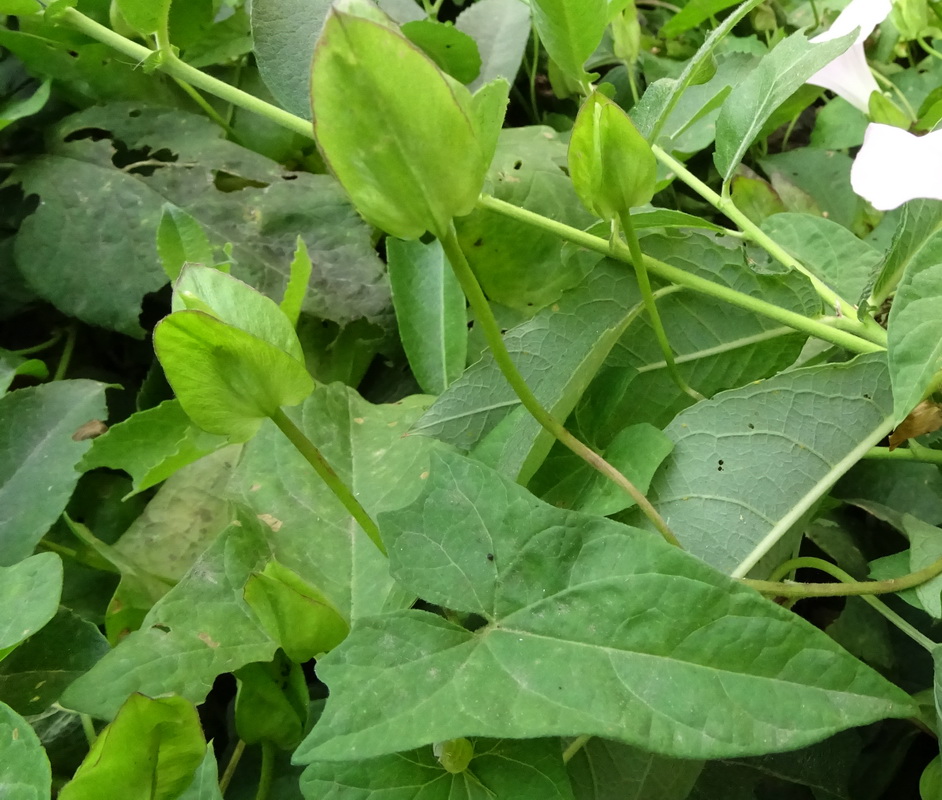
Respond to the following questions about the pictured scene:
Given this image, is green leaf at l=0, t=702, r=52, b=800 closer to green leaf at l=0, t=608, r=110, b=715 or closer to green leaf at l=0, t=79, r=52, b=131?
green leaf at l=0, t=608, r=110, b=715

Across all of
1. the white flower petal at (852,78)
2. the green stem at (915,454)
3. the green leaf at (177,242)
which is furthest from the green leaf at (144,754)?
the white flower petal at (852,78)

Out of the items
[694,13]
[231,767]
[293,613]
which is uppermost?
[694,13]

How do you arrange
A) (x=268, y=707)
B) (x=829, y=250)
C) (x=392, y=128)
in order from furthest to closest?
(x=829, y=250) → (x=268, y=707) → (x=392, y=128)

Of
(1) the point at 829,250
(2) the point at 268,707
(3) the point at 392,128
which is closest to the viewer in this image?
(3) the point at 392,128

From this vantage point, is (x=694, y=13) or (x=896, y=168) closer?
(x=896, y=168)

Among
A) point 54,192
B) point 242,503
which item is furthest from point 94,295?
point 242,503

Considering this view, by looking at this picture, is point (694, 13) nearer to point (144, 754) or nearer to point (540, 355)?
point (540, 355)

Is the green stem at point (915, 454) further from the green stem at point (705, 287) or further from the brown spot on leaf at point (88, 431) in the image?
the brown spot on leaf at point (88, 431)

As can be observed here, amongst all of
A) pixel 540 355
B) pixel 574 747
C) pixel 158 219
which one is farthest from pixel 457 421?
pixel 158 219
